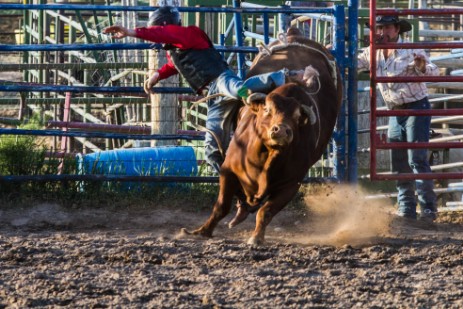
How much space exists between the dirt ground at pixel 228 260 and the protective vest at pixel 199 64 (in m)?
1.12

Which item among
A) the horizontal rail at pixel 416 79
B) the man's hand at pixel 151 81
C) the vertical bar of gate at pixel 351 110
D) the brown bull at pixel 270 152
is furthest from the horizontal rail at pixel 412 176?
the man's hand at pixel 151 81

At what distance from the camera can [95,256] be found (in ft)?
19.7

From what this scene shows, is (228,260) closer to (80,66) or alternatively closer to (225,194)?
(225,194)

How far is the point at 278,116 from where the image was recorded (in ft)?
20.6

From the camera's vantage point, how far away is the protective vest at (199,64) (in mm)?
7371

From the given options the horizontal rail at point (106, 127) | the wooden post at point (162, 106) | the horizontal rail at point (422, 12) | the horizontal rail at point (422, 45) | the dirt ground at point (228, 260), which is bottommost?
the dirt ground at point (228, 260)

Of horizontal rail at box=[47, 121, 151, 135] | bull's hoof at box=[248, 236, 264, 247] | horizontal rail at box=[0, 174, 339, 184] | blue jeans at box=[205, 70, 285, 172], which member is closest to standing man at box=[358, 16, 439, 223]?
horizontal rail at box=[0, 174, 339, 184]

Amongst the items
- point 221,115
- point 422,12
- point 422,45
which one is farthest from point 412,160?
point 221,115

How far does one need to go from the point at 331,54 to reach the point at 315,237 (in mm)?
1702

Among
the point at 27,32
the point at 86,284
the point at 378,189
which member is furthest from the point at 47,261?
the point at 27,32

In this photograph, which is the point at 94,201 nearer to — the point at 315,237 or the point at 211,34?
the point at 315,237

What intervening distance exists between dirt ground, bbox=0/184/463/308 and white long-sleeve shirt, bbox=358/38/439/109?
3.10ft

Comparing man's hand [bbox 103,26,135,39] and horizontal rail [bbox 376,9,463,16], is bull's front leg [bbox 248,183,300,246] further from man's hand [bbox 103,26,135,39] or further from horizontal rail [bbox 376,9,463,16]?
horizontal rail [bbox 376,9,463,16]

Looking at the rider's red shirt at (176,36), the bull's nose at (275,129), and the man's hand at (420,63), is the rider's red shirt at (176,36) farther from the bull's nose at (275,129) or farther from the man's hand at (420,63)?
the man's hand at (420,63)
